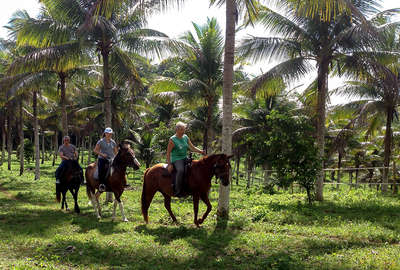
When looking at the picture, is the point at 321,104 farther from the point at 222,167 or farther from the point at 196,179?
the point at 196,179

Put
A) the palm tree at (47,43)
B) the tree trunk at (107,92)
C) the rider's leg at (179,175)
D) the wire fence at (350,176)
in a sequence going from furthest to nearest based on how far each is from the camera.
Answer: the wire fence at (350,176) < the tree trunk at (107,92) < the palm tree at (47,43) < the rider's leg at (179,175)

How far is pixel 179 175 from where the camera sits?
26.3ft

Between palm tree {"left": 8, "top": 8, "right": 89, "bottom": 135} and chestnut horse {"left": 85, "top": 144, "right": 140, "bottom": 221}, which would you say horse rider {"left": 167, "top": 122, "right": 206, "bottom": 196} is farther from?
palm tree {"left": 8, "top": 8, "right": 89, "bottom": 135}

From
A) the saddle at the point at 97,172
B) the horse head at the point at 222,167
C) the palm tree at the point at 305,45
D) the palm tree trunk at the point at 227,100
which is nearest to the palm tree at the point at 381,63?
the palm tree at the point at 305,45

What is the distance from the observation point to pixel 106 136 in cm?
979

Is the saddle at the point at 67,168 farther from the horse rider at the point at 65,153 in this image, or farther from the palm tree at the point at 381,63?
the palm tree at the point at 381,63

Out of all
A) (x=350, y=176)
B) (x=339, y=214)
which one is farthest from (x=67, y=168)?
(x=350, y=176)

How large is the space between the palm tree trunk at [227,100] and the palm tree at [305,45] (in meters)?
5.19

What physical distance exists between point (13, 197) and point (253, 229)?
11.0 metres

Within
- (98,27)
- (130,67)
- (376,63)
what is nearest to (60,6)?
(98,27)

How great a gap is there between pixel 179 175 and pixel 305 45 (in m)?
9.47

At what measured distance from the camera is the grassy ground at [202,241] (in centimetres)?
570

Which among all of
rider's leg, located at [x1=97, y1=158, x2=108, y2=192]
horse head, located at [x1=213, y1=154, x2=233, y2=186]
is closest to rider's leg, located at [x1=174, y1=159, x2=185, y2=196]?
horse head, located at [x1=213, y1=154, x2=233, y2=186]

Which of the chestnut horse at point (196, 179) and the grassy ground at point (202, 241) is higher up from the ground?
the chestnut horse at point (196, 179)
